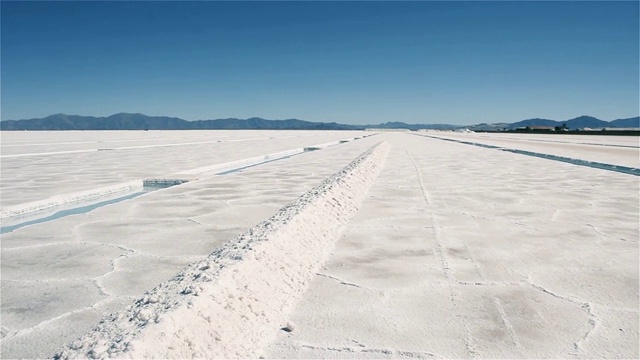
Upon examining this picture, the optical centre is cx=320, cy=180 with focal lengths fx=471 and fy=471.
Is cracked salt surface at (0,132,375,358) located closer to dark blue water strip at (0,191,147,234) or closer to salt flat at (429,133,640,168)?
dark blue water strip at (0,191,147,234)

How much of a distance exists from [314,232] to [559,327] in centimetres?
156

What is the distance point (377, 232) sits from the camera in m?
3.07

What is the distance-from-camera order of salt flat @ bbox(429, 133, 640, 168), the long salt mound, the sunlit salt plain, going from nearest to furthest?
the long salt mound
the sunlit salt plain
salt flat @ bbox(429, 133, 640, 168)

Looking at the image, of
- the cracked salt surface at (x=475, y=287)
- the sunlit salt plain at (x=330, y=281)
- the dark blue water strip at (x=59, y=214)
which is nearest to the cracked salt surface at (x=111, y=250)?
the sunlit salt plain at (x=330, y=281)

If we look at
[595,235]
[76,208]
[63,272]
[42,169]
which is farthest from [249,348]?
[42,169]

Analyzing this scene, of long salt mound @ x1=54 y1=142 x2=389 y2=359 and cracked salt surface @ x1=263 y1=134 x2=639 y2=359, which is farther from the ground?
long salt mound @ x1=54 y1=142 x2=389 y2=359

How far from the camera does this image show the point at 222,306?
169 centimetres

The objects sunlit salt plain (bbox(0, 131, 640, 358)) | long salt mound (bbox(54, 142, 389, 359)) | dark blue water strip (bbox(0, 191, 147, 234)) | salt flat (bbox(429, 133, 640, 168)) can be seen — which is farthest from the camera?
salt flat (bbox(429, 133, 640, 168))

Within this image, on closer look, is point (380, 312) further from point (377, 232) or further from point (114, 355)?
point (377, 232)

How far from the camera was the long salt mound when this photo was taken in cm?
136

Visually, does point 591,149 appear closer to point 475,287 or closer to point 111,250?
point 475,287

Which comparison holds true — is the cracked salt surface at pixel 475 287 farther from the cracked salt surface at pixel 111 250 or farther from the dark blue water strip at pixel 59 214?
the dark blue water strip at pixel 59 214

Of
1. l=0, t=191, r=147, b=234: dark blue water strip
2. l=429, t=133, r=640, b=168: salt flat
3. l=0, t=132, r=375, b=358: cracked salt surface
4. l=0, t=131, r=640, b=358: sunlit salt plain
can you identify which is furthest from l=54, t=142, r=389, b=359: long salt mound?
l=429, t=133, r=640, b=168: salt flat

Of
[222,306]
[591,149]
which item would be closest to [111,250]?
[222,306]
